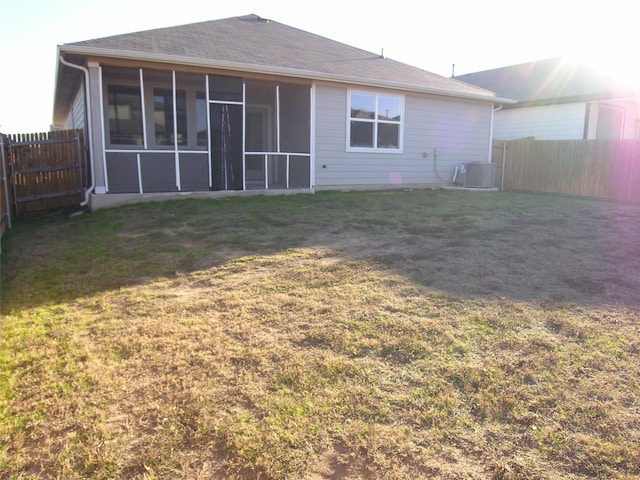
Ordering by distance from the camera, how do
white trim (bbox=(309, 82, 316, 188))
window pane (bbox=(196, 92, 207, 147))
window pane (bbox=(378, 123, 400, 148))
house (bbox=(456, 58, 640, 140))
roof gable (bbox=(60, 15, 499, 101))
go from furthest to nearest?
Answer: 1. house (bbox=(456, 58, 640, 140))
2. window pane (bbox=(378, 123, 400, 148))
3. window pane (bbox=(196, 92, 207, 147))
4. white trim (bbox=(309, 82, 316, 188))
5. roof gable (bbox=(60, 15, 499, 101))

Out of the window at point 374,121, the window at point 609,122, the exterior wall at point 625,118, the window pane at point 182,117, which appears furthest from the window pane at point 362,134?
the window at point 609,122

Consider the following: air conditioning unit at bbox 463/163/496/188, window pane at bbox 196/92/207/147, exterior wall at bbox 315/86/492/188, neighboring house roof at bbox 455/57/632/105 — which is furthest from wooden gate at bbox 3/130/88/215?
neighboring house roof at bbox 455/57/632/105

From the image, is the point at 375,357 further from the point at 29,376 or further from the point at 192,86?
the point at 192,86

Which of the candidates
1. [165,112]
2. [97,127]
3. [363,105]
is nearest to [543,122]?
[363,105]

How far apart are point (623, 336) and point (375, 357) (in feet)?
6.08

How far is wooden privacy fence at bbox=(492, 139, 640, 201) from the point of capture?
508 inches

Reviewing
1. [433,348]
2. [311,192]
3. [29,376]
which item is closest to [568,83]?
[311,192]

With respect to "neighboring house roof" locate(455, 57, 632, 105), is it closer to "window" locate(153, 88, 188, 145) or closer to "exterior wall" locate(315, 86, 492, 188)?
"exterior wall" locate(315, 86, 492, 188)

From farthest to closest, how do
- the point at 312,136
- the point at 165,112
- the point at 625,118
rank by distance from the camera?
1. the point at 625,118
2. the point at 165,112
3. the point at 312,136

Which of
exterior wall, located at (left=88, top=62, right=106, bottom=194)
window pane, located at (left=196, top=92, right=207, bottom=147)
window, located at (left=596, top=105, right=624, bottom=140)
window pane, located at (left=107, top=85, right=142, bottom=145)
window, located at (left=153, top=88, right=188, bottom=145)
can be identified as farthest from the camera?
window, located at (left=596, top=105, right=624, bottom=140)

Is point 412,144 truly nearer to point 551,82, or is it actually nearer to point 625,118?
point 551,82

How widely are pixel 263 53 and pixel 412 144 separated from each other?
4966 mm

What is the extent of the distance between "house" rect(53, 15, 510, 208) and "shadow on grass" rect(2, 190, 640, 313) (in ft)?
6.43

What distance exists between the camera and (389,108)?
13.2 metres
